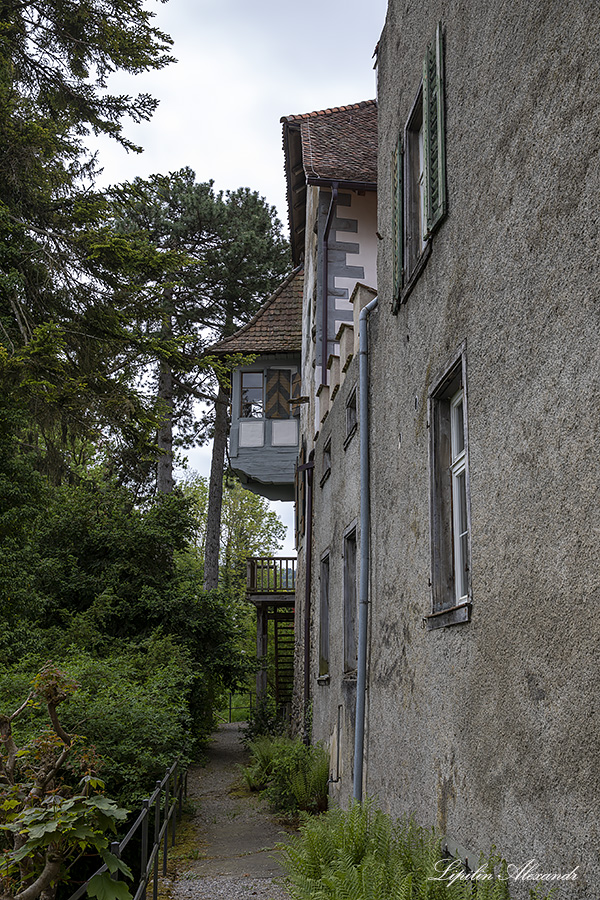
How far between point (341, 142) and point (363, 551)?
31.7 feet

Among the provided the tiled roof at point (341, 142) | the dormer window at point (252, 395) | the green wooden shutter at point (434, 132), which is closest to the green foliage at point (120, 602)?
the dormer window at point (252, 395)

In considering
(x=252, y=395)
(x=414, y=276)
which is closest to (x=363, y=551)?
(x=414, y=276)

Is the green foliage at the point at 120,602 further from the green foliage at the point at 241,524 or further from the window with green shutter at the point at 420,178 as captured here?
the green foliage at the point at 241,524

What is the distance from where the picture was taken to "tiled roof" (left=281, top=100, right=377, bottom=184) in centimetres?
1352

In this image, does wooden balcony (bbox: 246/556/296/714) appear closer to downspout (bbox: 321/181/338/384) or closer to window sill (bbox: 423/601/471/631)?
downspout (bbox: 321/181/338/384)

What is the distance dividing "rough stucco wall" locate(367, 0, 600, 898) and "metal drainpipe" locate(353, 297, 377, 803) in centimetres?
142

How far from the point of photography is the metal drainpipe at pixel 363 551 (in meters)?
7.06

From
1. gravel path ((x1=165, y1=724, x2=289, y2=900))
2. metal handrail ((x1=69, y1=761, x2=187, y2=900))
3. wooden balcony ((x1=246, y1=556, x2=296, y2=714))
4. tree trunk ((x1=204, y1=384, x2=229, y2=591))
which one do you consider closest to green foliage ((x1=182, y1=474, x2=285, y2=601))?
tree trunk ((x1=204, y1=384, x2=229, y2=591))

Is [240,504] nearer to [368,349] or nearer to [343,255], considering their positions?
[343,255]

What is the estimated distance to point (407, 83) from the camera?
21.4 feet

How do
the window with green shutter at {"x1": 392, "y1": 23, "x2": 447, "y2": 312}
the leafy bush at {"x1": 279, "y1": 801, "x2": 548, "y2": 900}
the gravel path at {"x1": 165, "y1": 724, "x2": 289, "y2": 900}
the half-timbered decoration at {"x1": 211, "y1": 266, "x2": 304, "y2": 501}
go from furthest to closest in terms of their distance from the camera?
the half-timbered decoration at {"x1": 211, "y1": 266, "x2": 304, "y2": 501}, the gravel path at {"x1": 165, "y1": 724, "x2": 289, "y2": 900}, the window with green shutter at {"x1": 392, "y1": 23, "x2": 447, "y2": 312}, the leafy bush at {"x1": 279, "y1": 801, "x2": 548, "y2": 900}

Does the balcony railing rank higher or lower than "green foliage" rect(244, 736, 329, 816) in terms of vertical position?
higher

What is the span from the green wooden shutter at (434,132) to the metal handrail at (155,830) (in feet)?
12.9

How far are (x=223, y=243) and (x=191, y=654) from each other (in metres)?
14.5
